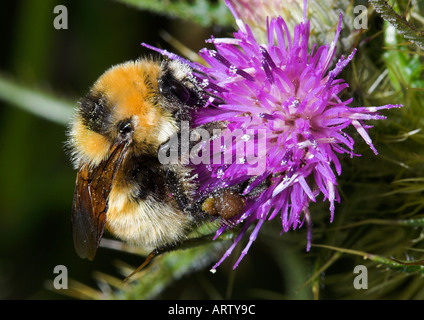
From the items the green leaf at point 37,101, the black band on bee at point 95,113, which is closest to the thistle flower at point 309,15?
the black band on bee at point 95,113

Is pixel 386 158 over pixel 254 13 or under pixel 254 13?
under

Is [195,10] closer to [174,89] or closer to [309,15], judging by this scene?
[309,15]

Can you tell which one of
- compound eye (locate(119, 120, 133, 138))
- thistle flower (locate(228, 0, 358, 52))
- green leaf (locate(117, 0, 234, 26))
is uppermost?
green leaf (locate(117, 0, 234, 26))

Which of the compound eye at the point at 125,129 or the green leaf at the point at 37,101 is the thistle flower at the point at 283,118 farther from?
the green leaf at the point at 37,101

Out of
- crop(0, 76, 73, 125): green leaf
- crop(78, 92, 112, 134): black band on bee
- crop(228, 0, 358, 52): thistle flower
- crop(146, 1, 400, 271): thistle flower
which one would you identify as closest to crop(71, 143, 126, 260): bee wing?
crop(78, 92, 112, 134): black band on bee

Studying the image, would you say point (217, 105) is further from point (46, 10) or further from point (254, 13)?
point (46, 10)

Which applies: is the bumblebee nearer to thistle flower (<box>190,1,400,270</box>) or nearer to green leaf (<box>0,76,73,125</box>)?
thistle flower (<box>190,1,400,270</box>)

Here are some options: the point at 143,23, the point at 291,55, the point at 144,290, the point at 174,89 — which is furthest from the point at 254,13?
the point at 143,23
